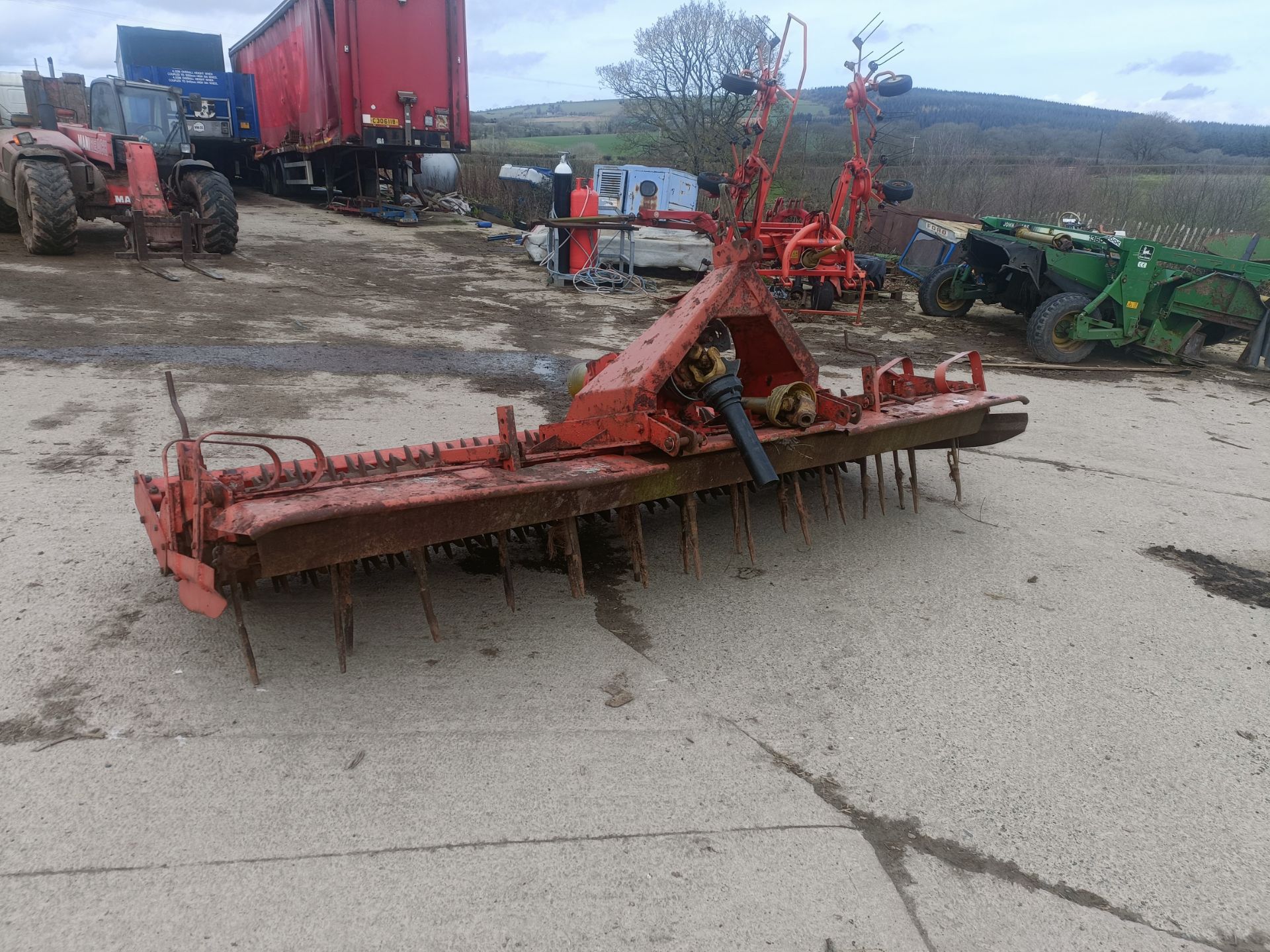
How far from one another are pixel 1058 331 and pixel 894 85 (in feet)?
9.98

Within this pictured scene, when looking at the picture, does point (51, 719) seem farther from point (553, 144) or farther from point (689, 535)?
point (553, 144)

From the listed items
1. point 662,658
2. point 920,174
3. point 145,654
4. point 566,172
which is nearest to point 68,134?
point 566,172

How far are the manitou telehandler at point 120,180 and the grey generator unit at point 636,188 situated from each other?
540cm

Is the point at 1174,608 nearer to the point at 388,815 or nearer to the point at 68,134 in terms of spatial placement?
the point at 388,815

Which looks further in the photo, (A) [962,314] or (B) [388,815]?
(A) [962,314]

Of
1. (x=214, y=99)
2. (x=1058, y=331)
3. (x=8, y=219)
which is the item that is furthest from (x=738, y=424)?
(x=214, y=99)

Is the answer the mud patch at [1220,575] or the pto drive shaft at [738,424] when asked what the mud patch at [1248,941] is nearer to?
the pto drive shaft at [738,424]

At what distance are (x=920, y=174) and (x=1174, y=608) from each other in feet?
52.4

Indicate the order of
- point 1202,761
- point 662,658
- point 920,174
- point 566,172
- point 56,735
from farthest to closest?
point 920,174, point 566,172, point 662,658, point 1202,761, point 56,735

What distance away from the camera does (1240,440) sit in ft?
18.1

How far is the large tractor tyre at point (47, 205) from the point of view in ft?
26.7

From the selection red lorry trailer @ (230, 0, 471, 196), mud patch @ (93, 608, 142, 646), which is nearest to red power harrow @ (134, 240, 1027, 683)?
mud patch @ (93, 608, 142, 646)

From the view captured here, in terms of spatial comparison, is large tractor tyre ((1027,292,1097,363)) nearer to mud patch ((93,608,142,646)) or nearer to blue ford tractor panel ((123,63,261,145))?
mud patch ((93,608,142,646))

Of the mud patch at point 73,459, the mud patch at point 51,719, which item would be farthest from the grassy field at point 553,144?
the mud patch at point 51,719
